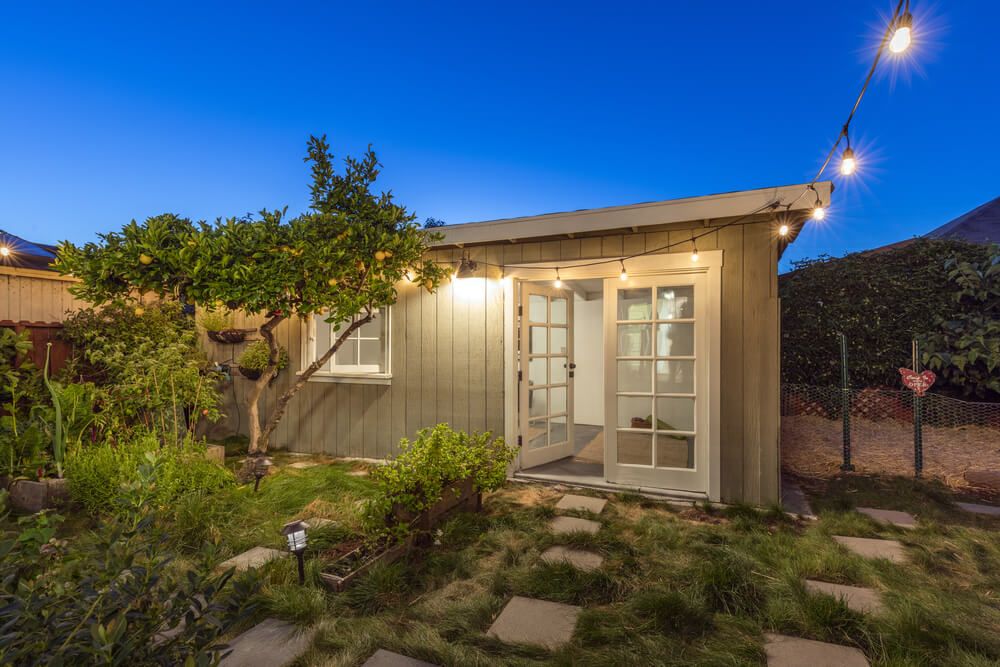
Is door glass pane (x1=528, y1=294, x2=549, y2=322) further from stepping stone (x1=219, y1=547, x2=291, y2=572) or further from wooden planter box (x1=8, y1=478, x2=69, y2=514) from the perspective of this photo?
wooden planter box (x1=8, y1=478, x2=69, y2=514)

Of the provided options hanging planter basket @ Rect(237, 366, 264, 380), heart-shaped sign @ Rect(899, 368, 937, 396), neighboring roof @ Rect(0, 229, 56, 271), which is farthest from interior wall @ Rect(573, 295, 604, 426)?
neighboring roof @ Rect(0, 229, 56, 271)

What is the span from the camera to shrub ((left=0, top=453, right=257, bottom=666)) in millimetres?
703

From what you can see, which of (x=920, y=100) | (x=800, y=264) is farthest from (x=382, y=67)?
(x=920, y=100)

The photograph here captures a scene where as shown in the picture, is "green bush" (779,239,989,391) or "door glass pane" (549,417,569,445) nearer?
"door glass pane" (549,417,569,445)

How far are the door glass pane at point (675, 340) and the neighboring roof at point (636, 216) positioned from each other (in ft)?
2.56

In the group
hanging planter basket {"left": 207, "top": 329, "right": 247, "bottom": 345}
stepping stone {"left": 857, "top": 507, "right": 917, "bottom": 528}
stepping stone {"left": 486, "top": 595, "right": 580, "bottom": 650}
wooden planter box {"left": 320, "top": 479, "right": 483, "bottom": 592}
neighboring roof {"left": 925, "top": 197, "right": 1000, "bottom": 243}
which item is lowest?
stepping stone {"left": 486, "top": 595, "right": 580, "bottom": 650}

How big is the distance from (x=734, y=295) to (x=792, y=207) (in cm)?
66

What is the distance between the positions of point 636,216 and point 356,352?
3077mm

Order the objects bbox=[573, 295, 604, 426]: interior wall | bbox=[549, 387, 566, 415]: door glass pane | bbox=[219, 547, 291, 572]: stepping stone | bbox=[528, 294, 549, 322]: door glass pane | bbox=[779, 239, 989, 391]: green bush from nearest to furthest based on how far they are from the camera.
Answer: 1. bbox=[219, 547, 291, 572]: stepping stone
2. bbox=[528, 294, 549, 322]: door glass pane
3. bbox=[549, 387, 566, 415]: door glass pane
4. bbox=[779, 239, 989, 391]: green bush
5. bbox=[573, 295, 604, 426]: interior wall

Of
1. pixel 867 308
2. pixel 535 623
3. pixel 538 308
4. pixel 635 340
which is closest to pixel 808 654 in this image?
pixel 535 623

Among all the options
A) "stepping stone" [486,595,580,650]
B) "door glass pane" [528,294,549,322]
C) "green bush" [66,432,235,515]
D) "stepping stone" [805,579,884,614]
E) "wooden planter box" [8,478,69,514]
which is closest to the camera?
"stepping stone" [486,595,580,650]

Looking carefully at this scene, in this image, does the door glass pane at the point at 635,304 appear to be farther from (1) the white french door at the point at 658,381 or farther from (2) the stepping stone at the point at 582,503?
(2) the stepping stone at the point at 582,503

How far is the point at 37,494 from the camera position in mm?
3041

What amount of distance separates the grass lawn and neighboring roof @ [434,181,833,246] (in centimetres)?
201
